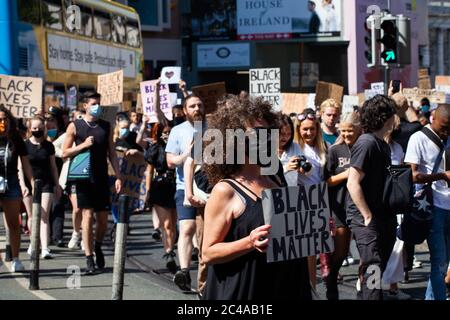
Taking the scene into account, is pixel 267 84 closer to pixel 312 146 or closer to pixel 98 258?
pixel 98 258

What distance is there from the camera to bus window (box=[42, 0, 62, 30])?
68.8 ft

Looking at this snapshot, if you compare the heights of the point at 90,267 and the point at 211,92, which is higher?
the point at 211,92

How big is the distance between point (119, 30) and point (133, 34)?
61.6 inches

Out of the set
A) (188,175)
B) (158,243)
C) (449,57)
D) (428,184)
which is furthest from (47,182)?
(449,57)

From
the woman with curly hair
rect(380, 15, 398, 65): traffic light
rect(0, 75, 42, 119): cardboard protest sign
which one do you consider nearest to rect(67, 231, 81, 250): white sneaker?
rect(0, 75, 42, 119): cardboard protest sign

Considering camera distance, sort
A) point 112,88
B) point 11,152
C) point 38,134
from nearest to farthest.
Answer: point 11,152
point 38,134
point 112,88

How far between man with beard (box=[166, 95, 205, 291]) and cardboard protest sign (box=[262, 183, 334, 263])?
4374 millimetres

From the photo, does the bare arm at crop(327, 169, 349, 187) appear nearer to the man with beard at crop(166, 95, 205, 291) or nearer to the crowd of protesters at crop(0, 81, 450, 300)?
the crowd of protesters at crop(0, 81, 450, 300)

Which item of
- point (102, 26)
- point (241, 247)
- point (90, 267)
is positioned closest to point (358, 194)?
point (241, 247)

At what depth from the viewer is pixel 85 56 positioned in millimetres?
23656

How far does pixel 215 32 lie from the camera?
170 ft

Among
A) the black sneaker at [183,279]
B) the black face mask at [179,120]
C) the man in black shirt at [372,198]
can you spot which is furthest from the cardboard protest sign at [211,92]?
the man in black shirt at [372,198]

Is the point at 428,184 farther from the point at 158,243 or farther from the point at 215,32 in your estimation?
the point at 215,32

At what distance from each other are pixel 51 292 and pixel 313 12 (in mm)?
41727
